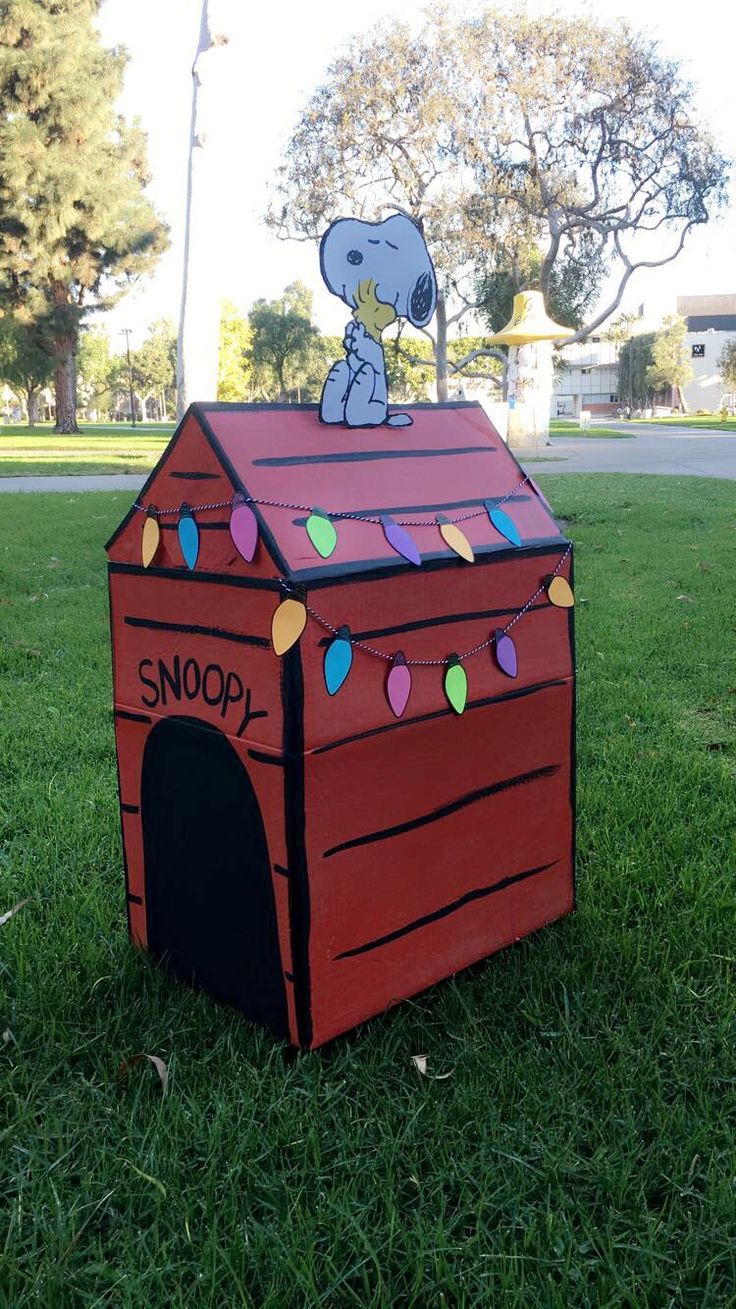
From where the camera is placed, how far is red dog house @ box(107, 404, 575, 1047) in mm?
1671

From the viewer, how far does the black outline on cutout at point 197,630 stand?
5.47 ft

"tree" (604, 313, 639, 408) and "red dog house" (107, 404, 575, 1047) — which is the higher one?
"tree" (604, 313, 639, 408)

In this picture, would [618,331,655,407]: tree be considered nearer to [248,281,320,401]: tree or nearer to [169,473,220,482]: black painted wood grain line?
[248,281,320,401]: tree

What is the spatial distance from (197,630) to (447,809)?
60 centimetres

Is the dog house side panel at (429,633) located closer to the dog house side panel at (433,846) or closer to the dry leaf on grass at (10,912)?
the dog house side panel at (433,846)

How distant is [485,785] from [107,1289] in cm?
108

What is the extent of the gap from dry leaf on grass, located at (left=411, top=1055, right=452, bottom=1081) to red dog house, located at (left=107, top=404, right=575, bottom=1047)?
0.44 ft

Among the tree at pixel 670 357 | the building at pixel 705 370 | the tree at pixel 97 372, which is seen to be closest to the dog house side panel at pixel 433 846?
the tree at pixel 670 357

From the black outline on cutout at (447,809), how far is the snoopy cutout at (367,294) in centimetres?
78

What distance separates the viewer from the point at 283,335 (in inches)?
1902

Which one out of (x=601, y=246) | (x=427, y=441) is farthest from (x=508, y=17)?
(x=427, y=441)

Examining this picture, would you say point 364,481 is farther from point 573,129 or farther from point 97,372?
point 97,372

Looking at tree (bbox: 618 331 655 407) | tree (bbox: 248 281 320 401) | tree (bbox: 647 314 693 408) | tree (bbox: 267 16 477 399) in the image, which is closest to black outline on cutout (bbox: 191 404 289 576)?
tree (bbox: 267 16 477 399)

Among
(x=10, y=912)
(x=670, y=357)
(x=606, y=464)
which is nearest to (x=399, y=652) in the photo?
(x=10, y=912)
